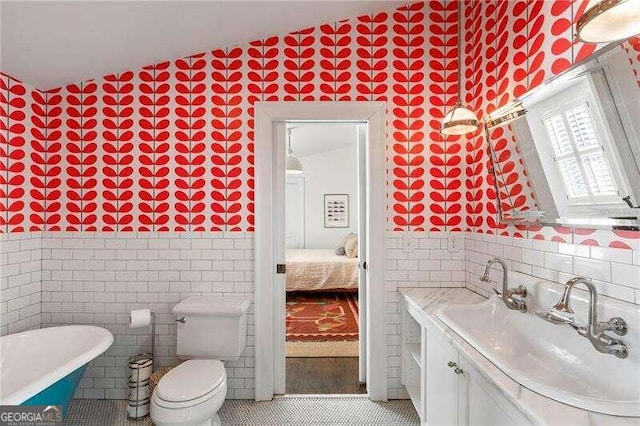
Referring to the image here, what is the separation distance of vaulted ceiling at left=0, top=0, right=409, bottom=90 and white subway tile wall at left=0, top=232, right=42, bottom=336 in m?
1.11

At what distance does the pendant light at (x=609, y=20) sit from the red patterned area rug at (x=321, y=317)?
9.97 feet

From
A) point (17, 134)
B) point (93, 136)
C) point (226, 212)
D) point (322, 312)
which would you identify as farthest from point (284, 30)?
point (322, 312)

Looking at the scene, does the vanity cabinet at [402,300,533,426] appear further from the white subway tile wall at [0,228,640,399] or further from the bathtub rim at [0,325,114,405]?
the bathtub rim at [0,325,114,405]

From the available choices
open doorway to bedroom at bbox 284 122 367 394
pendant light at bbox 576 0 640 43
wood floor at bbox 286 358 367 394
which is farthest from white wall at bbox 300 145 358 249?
pendant light at bbox 576 0 640 43

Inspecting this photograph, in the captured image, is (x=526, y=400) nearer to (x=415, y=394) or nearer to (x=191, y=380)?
(x=415, y=394)

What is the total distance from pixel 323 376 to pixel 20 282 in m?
2.31

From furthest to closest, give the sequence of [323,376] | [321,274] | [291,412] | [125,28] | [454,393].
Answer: [321,274]
[323,376]
[291,412]
[125,28]
[454,393]

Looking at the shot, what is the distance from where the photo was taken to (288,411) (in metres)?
2.31

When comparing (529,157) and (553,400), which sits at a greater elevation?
(529,157)

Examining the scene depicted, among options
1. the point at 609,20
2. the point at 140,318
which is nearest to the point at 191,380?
the point at 140,318

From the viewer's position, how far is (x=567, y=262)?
1.53 metres

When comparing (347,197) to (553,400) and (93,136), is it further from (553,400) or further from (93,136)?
(553,400)

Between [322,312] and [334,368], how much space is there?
1.22 meters

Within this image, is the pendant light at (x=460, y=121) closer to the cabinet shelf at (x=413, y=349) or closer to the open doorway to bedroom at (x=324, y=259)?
the open doorway to bedroom at (x=324, y=259)
